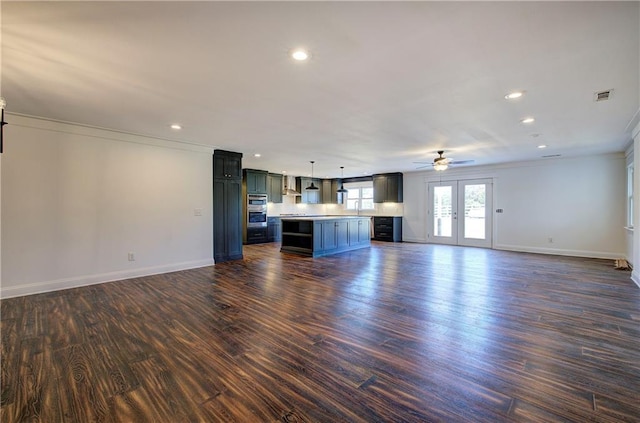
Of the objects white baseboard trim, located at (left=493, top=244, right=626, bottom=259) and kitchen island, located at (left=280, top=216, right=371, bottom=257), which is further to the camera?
kitchen island, located at (left=280, top=216, right=371, bottom=257)

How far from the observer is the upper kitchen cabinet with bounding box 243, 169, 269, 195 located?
913 centimetres

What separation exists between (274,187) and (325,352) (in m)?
8.37

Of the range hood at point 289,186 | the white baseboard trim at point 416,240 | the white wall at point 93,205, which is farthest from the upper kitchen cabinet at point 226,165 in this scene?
the white baseboard trim at point 416,240

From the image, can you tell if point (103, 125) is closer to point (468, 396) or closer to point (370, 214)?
point (468, 396)

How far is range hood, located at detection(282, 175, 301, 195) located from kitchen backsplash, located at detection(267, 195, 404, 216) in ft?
1.03

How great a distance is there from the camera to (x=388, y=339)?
2660mm

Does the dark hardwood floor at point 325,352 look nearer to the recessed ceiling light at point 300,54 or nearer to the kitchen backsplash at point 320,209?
the recessed ceiling light at point 300,54

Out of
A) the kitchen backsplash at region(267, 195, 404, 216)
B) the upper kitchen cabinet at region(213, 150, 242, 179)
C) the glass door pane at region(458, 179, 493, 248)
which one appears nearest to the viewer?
the upper kitchen cabinet at region(213, 150, 242, 179)

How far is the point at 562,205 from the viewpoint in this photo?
7238 mm

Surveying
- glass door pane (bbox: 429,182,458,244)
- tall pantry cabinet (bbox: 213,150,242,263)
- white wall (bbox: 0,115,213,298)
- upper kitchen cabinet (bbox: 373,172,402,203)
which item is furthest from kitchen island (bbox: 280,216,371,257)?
glass door pane (bbox: 429,182,458,244)

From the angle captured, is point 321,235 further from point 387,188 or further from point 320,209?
point 320,209

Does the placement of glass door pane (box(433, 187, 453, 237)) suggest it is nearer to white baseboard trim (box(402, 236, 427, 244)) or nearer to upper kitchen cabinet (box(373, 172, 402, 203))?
white baseboard trim (box(402, 236, 427, 244))

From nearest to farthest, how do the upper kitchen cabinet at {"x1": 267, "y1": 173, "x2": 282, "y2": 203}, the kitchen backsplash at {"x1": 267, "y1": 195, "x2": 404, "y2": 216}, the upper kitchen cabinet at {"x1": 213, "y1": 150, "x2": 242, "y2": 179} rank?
the upper kitchen cabinet at {"x1": 213, "y1": 150, "x2": 242, "y2": 179} < the upper kitchen cabinet at {"x1": 267, "y1": 173, "x2": 282, "y2": 203} < the kitchen backsplash at {"x1": 267, "y1": 195, "x2": 404, "y2": 216}

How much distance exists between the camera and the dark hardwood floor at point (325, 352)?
1759 mm
